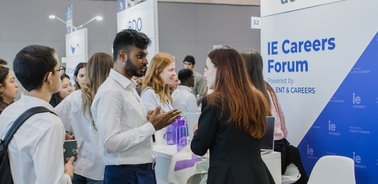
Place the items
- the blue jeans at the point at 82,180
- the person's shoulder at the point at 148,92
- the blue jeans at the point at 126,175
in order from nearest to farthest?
1. the blue jeans at the point at 126,175
2. the blue jeans at the point at 82,180
3. the person's shoulder at the point at 148,92

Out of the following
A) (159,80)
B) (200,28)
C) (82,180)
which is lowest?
(82,180)

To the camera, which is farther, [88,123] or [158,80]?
[158,80]

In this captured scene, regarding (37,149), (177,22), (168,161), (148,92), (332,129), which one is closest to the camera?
(37,149)

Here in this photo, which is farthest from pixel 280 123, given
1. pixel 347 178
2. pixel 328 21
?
pixel 328 21

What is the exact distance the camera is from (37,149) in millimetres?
1410

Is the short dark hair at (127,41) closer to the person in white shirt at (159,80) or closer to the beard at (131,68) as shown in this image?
the beard at (131,68)

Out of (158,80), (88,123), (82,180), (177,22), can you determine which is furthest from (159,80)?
(177,22)

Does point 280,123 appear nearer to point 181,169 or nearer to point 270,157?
point 270,157

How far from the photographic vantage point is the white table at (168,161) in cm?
264

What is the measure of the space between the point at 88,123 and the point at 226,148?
3.54ft

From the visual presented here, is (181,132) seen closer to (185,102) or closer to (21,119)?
(185,102)

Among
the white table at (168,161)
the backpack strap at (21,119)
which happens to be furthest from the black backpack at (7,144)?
the white table at (168,161)

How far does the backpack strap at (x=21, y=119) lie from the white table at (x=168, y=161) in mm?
1400

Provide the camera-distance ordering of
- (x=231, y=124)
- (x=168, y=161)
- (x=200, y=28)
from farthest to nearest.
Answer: (x=200, y=28) → (x=168, y=161) → (x=231, y=124)
